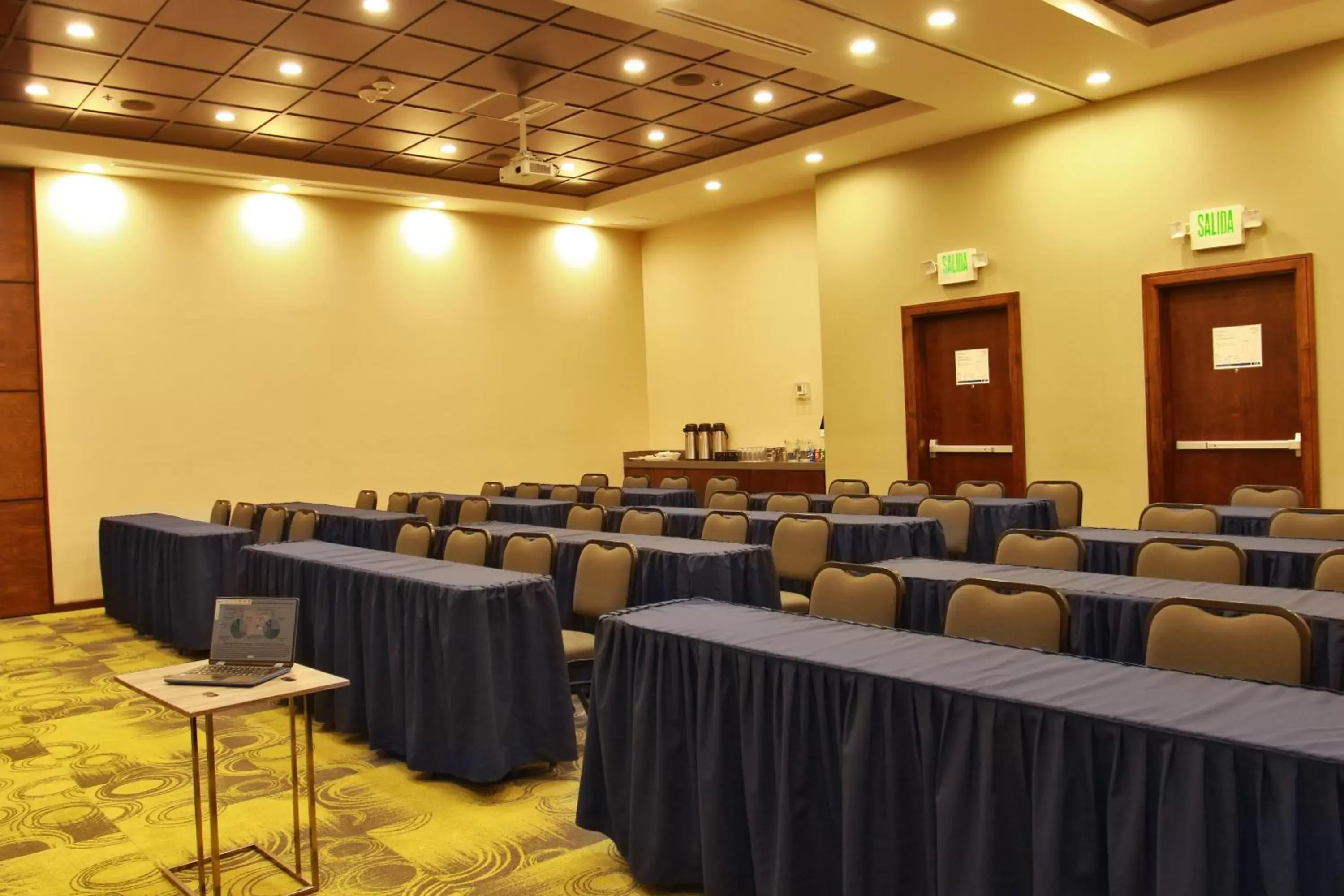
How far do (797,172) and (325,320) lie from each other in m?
5.20

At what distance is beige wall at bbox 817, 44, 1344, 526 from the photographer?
7.88 m

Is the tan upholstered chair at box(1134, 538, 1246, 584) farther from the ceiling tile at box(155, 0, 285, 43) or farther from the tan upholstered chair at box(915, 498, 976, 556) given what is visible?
the ceiling tile at box(155, 0, 285, 43)

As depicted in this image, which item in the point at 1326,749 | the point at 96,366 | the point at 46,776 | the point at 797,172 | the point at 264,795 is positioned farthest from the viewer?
the point at 797,172

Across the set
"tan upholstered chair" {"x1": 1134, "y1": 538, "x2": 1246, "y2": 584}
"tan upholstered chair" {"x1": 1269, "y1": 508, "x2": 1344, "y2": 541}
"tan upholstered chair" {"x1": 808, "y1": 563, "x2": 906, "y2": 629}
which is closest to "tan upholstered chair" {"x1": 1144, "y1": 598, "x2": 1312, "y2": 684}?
"tan upholstered chair" {"x1": 808, "y1": 563, "x2": 906, "y2": 629}

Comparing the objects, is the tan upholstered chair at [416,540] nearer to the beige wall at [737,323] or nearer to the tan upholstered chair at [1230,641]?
the tan upholstered chair at [1230,641]

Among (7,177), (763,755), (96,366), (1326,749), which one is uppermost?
(7,177)

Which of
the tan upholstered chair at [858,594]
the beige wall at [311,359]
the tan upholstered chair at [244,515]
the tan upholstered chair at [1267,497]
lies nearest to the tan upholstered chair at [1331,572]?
the tan upholstered chair at [858,594]

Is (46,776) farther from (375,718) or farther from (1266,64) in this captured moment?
(1266,64)

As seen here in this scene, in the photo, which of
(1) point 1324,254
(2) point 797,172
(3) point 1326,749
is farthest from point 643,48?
(3) point 1326,749

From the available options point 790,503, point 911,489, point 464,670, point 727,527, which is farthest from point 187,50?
point 911,489

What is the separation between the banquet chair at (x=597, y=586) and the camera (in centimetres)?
513

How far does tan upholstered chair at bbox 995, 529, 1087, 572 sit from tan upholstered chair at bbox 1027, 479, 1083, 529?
2665 mm

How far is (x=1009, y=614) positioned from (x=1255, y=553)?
2.01 metres

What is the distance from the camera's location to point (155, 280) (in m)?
10.3
